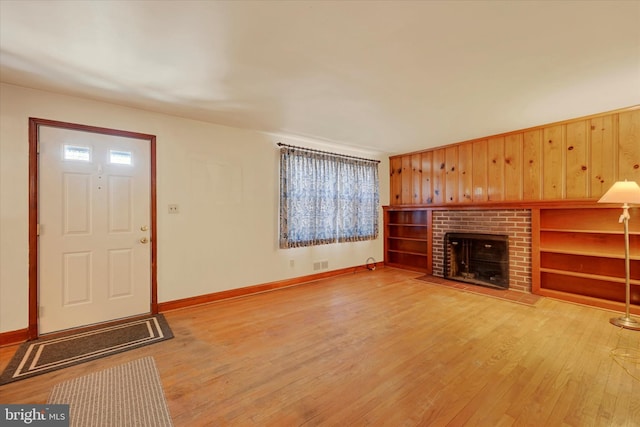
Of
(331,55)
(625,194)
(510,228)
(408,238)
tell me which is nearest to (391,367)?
(331,55)

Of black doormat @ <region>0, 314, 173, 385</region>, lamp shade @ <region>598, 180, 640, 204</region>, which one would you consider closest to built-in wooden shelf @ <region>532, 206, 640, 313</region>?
lamp shade @ <region>598, 180, 640, 204</region>

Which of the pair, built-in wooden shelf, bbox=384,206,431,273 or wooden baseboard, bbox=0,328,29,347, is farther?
built-in wooden shelf, bbox=384,206,431,273

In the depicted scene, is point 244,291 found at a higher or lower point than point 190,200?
lower

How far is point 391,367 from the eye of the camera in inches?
85.9

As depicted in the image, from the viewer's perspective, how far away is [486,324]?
118 inches

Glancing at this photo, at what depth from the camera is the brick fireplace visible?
13.4 ft

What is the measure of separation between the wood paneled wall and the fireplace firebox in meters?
0.63

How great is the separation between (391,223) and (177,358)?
15.6ft

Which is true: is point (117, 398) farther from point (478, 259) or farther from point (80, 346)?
point (478, 259)

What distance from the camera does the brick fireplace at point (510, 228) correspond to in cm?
408

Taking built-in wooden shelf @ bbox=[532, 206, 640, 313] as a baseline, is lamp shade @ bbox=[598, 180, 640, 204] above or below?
above

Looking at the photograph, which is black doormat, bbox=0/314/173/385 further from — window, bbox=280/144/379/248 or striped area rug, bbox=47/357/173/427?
window, bbox=280/144/379/248

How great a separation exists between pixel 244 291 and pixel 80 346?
1855 millimetres

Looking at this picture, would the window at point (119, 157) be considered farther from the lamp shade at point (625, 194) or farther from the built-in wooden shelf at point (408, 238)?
the lamp shade at point (625, 194)
